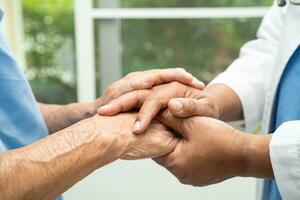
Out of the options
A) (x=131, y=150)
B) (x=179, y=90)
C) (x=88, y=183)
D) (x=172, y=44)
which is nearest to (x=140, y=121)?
(x=131, y=150)

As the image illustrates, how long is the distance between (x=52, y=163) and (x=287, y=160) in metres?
0.45

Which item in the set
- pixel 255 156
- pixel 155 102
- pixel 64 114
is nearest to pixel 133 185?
pixel 64 114

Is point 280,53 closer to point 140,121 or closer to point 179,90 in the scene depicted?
point 179,90

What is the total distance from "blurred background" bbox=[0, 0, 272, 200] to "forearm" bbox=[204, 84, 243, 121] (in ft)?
A: 1.57

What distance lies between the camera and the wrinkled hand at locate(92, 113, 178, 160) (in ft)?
2.98

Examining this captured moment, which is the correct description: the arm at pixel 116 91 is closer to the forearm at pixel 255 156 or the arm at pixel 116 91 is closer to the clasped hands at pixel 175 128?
the clasped hands at pixel 175 128

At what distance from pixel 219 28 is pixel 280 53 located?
0.74m

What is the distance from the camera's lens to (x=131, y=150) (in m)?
0.96

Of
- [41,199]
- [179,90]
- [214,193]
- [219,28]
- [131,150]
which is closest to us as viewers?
[41,199]

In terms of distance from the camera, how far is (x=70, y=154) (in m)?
0.77

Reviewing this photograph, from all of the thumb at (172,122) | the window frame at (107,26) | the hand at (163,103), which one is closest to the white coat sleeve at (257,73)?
the hand at (163,103)

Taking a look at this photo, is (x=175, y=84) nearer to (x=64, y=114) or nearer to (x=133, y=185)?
(x=64, y=114)

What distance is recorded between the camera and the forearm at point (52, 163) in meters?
0.68

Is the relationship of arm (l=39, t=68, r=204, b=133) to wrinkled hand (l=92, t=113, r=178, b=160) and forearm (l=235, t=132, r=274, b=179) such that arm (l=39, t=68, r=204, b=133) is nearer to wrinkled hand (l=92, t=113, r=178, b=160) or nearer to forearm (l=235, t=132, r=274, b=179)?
wrinkled hand (l=92, t=113, r=178, b=160)
